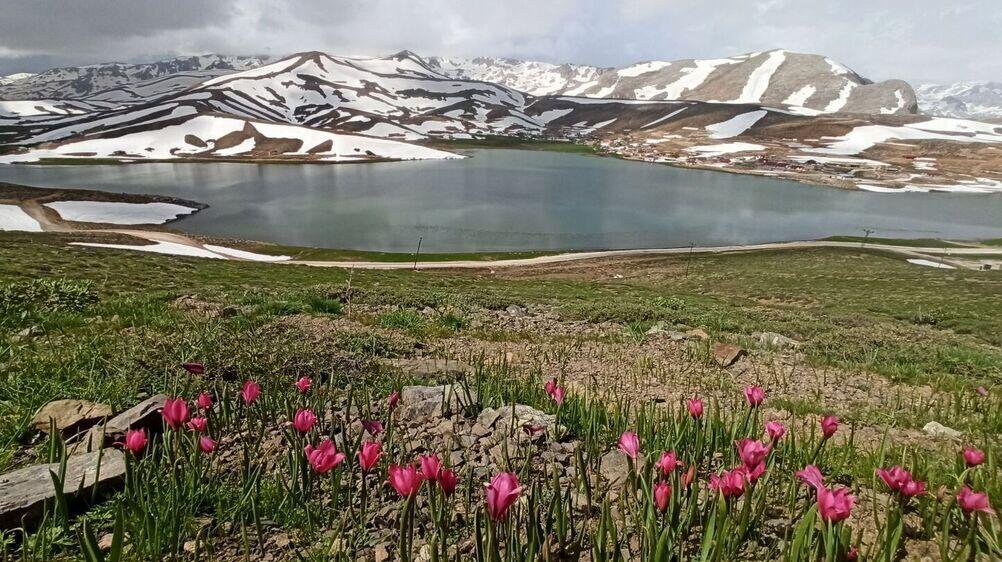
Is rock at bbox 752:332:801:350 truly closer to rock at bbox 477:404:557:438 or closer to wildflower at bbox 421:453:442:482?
rock at bbox 477:404:557:438

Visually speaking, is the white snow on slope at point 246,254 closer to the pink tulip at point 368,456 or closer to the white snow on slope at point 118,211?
the white snow on slope at point 118,211

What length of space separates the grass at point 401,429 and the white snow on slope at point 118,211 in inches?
2176

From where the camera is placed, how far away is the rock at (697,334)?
11.0 metres

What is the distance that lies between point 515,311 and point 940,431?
1087cm

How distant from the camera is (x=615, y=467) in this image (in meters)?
3.58

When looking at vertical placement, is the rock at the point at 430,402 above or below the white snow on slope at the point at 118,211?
above

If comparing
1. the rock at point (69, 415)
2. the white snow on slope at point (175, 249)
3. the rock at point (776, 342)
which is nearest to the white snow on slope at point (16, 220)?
the white snow on slope at point (175, 249)

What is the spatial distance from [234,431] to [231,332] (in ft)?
11.6

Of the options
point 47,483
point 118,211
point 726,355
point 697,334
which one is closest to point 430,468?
point 47,483

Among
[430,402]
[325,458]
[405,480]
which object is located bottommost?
[430,402]

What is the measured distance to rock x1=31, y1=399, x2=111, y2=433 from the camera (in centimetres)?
360

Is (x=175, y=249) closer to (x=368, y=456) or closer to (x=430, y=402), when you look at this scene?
(x=430, y=402)

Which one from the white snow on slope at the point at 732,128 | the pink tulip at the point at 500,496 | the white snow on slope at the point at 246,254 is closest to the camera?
the pink tulip at the point at 500,496

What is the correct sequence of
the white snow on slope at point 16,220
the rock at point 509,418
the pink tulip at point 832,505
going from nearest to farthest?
the pink tulip at point 832,505 → the rock at point 509,418 → the white snow on slope at point 16,220
